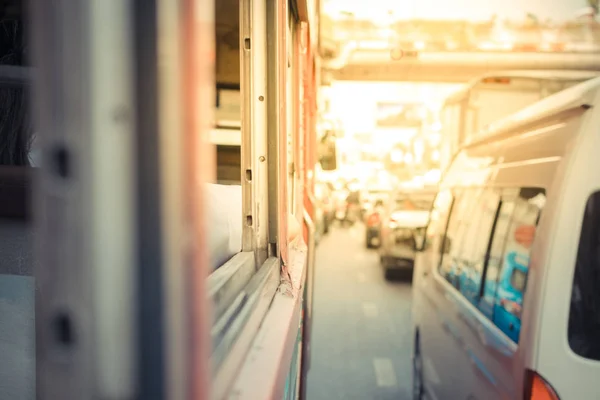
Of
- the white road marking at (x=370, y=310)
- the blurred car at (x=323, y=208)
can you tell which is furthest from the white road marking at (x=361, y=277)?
the blurred car at (x=323, y=208)

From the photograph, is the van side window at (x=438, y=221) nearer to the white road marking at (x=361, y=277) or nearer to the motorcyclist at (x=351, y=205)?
the white road marking at (x=361, y=277)

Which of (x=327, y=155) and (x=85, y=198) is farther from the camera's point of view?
(x=327, y=155)

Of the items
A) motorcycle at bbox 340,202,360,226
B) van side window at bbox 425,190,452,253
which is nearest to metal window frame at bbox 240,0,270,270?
van side window at bbox 425,190,452,253

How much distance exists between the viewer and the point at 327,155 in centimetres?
571

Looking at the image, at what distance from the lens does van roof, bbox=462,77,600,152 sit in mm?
1844

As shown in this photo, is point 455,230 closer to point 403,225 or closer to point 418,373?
point 418,373

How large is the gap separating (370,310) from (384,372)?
2591 mm

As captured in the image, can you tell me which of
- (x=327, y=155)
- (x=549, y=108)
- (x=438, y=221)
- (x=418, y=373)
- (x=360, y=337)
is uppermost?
(x=549, y=108)

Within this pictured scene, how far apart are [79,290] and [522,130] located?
2224 mm

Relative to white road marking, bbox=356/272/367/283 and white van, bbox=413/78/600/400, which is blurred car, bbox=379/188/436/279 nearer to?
white road marking, bbox=356/272/367/283

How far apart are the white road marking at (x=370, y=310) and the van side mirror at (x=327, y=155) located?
2890 mm

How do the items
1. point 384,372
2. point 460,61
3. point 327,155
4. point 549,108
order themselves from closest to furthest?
1. point 549,108
2. point 384,372
3. point 327,155
4. point 460,61

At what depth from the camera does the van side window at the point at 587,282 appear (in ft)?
5.80

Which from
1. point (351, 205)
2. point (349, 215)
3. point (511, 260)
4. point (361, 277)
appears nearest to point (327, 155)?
point (511, 260)
